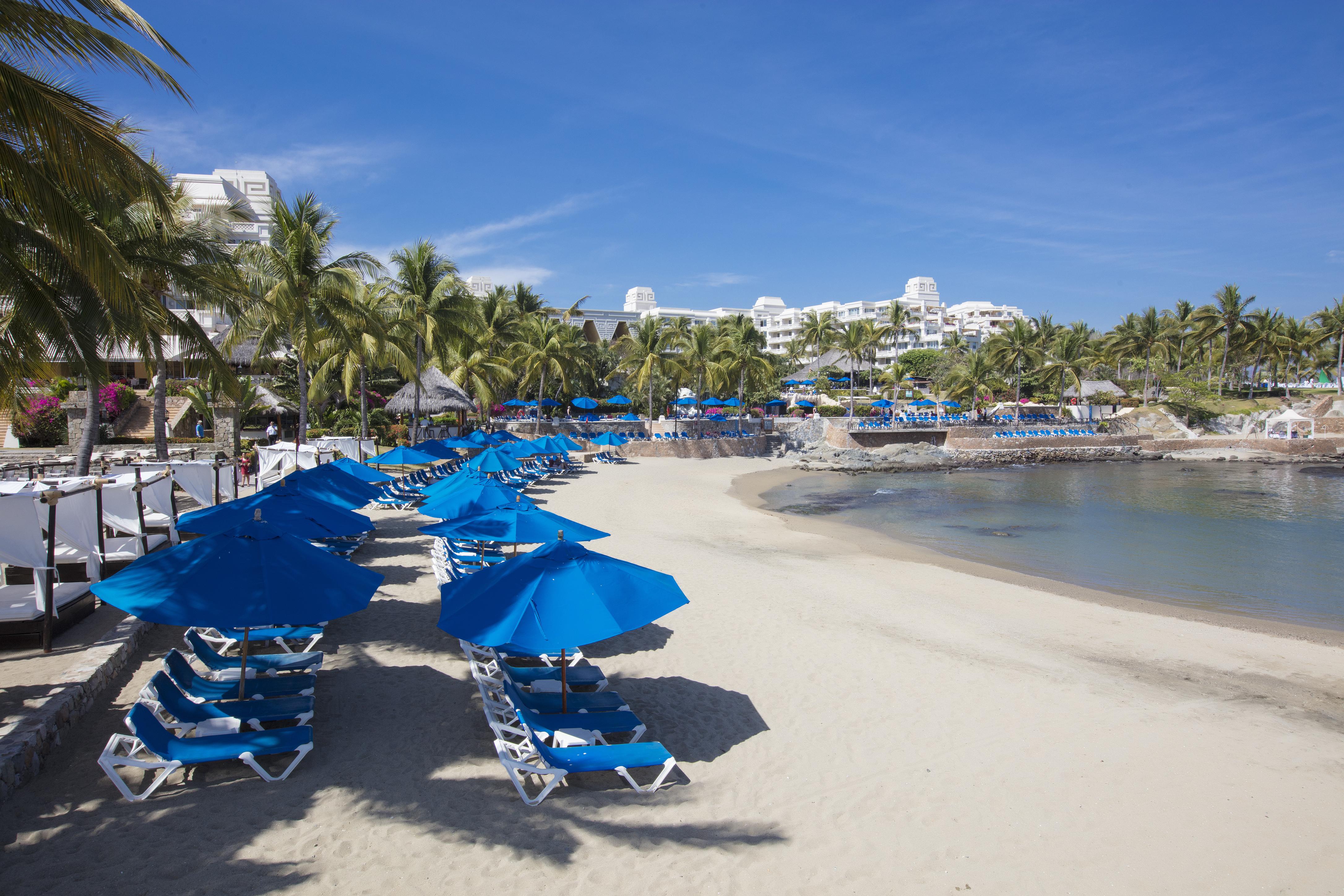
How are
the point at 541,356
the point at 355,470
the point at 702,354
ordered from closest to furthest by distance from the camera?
the point at 355,470 → the point at 541,356 → the point at 702,354

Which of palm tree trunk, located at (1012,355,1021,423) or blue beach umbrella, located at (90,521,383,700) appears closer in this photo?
blue beach umbrella, located at (90,521,383,700)

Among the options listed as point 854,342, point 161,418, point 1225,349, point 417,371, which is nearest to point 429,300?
point 417,371

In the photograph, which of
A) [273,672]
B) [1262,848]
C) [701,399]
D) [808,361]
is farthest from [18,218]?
[808,361]

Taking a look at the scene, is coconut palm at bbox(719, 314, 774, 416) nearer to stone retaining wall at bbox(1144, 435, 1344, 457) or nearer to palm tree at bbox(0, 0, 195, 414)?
stone retaining wall at bbox(1144, 435, 1344, 457)

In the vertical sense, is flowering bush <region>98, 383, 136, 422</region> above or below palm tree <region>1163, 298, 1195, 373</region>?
below

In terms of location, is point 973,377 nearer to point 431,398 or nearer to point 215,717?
point 431,398

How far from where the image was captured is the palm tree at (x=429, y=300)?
2744 centimetres

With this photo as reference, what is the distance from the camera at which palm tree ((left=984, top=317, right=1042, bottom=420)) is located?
52.8 meters

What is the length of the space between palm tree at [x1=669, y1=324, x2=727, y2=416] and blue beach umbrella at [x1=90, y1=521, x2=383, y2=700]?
35122 mm

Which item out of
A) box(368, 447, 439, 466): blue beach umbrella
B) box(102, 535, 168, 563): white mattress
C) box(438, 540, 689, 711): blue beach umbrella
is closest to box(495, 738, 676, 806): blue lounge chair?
box(438, 540, 689, 711): blue beach umbrella

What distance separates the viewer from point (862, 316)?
145 m

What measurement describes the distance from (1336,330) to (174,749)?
81.0m

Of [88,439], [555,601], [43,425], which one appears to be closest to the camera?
[555,601]

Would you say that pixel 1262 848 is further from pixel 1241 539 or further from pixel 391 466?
pixel 391 466
